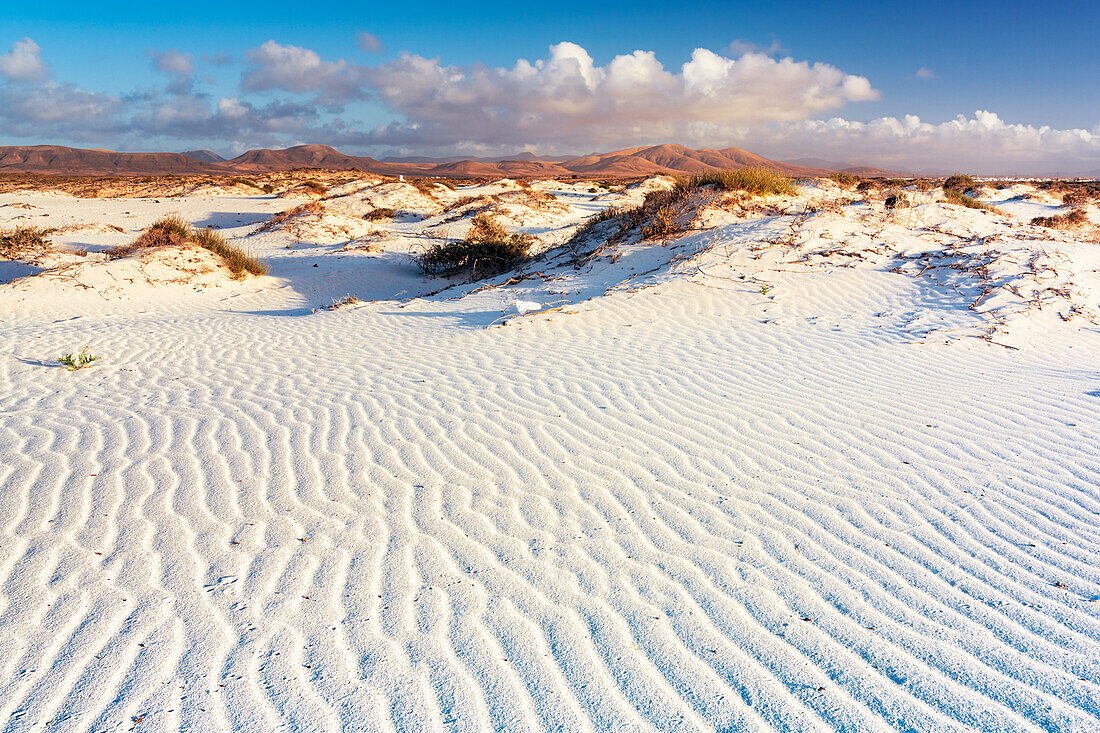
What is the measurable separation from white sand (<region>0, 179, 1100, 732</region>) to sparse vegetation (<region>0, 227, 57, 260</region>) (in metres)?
8.15

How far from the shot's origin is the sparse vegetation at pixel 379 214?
19672 mm

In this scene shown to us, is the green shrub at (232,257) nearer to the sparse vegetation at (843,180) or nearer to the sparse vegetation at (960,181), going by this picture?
the sparse vegetation at (843,180)

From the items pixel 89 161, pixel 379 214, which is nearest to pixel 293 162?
pixel 89 161

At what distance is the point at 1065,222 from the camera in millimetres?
10898

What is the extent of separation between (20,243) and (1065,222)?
22.3 m

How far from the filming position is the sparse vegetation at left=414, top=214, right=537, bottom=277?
1176 cm

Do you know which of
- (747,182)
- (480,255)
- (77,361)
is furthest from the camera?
(480,255)

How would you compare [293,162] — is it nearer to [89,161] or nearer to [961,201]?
[89,161]

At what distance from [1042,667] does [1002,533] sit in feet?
3.37

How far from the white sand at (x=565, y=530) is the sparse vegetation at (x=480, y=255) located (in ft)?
16.7

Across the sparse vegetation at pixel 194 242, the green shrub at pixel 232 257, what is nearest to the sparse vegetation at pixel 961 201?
the green shrub at pixel 232 257

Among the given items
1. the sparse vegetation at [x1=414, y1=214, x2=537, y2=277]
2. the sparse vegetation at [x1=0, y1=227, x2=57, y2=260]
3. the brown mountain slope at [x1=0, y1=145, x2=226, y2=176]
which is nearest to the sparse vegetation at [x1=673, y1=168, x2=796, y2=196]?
the sparse vegetation at [x1=414, y1=214, x2=537, y2=277]

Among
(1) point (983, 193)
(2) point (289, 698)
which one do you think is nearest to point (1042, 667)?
(2) point (289, 698)

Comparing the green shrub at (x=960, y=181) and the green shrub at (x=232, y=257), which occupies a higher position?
the green shrub at (x=960, y=181)
